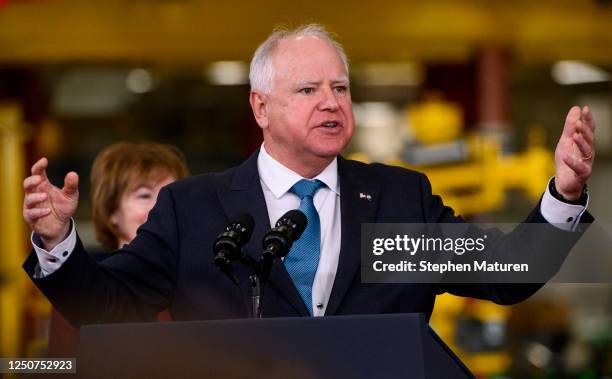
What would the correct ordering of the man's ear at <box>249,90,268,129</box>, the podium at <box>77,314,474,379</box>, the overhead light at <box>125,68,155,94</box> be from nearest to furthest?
the podium at <box>77,314,474,379</box> → the man's ear at <box>249,90,268,129</box> → the overhead light at <box>125,68,155,94</box>

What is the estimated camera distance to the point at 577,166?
2.34m

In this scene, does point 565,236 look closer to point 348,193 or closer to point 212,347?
point 348,193

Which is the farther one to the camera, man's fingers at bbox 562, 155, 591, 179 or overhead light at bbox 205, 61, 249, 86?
overhead light at bbox 205, 61, 249, 86

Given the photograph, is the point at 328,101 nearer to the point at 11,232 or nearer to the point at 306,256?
the point at 306,256

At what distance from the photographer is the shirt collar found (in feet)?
8.75

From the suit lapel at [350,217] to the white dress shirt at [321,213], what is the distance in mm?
23

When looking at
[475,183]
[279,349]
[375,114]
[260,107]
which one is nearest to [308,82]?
[260,107]

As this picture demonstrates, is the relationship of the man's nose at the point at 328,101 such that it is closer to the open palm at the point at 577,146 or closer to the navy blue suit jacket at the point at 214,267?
the navy blue suit jacket at the point at 214,267

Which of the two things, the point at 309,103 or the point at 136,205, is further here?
the point at 136,205

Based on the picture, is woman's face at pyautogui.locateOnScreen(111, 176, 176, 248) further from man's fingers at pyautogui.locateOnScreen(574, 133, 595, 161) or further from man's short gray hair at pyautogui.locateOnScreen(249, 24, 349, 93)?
man's fingers at pyautogui.locateOnScreen(574, 133, 595, 161)

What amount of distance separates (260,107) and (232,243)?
568mm

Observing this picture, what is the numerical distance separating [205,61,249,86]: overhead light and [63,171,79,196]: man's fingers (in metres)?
12.0

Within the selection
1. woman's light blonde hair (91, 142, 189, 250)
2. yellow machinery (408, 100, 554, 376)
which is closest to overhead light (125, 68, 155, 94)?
yellow machinery (408, 100, 554, 376)

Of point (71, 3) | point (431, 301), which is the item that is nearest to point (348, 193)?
point (431, 301)
